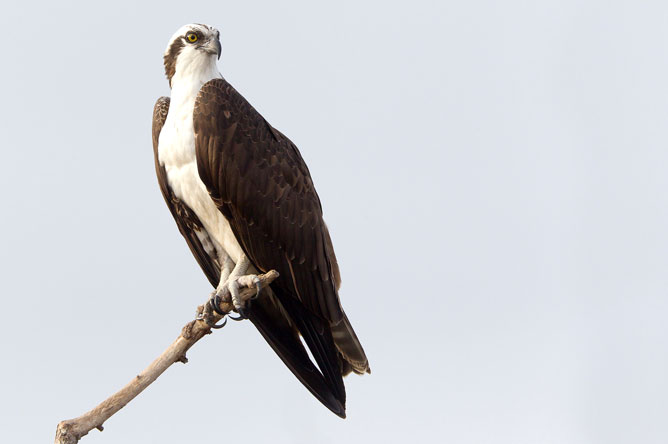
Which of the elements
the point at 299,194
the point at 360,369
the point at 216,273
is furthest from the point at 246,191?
the point at 360,369

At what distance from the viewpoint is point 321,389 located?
8789 mm

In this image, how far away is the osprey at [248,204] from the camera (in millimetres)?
8344

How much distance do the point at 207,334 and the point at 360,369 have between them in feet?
4.70

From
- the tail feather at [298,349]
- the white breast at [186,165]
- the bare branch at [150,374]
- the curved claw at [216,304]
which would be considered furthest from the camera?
the tail feather at [298,349]

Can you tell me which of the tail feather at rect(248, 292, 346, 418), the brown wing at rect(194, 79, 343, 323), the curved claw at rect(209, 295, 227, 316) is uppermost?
the brown wing at rect(194, 79, 343, 323)

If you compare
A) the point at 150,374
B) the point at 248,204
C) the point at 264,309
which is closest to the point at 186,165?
the point at 248,204

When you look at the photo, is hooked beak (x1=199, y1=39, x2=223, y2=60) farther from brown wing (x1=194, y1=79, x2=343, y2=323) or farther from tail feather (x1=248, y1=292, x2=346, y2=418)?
tail feather (x1=248, y1=292, x2=346, y2=418)

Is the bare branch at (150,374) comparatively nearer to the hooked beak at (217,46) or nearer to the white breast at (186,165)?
the white breast at (186,165)

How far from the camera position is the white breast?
8.39m

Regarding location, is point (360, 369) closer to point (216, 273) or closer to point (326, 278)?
point (326, 278)

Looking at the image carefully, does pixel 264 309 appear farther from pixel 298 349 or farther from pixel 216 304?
pixel 216 304

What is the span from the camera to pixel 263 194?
854 cm

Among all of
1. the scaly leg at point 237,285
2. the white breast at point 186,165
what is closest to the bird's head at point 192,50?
the white breast at point 186,165

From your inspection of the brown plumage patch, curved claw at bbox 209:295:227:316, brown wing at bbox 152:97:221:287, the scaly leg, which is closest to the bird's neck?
the brown plumage patch
